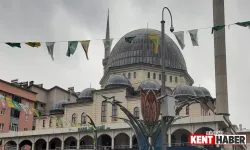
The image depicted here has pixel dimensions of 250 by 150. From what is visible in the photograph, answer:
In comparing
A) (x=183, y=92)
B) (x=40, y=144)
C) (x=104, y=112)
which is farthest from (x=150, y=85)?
(x=40, y=144)

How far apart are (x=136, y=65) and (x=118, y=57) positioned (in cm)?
436

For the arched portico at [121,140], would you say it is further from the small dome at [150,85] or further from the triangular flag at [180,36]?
the triangular flag at [180,36]

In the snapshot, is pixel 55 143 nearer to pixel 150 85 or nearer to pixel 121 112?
pixel 121 112

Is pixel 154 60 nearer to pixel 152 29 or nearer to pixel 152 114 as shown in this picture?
pixel 152 29

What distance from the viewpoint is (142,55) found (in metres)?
65.9

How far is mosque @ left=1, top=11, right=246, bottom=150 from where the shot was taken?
48847 mm

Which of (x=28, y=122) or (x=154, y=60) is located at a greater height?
(x=154, y=60)

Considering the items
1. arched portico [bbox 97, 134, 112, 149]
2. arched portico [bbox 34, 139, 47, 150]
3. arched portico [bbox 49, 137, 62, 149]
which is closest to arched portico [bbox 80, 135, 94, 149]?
arched portico [bbox 97, 134, 112, 149]

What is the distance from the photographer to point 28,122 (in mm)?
67000

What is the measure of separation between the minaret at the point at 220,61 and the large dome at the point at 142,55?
1314 cm

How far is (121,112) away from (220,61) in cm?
1477

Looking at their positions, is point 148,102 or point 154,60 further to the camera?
point 154,60

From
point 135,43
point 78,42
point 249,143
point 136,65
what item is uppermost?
point 135,43

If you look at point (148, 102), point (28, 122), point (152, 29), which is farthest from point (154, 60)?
point (148, 102)
